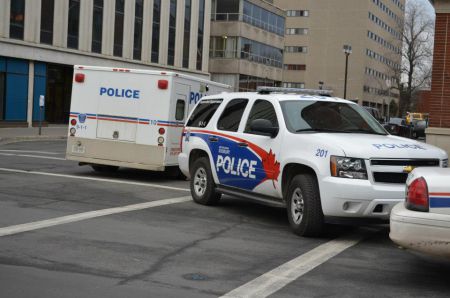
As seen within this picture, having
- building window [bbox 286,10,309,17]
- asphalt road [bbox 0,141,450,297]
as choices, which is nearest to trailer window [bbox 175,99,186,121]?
asphalt road [bbox 0,141,450,297]

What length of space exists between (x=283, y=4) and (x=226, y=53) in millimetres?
43149

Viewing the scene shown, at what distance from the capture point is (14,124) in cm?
3353

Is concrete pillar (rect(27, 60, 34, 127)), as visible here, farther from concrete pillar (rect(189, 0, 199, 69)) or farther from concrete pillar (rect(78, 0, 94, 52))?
concrete pillar (rect(189, 0, 199, 69))

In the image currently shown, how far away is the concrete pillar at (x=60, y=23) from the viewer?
3575cm

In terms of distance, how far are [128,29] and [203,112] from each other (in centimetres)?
3238

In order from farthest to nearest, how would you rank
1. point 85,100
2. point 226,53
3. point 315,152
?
point 226,53
point 85,100
point 315,152

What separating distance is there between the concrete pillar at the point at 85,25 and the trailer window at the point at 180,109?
2580 cm

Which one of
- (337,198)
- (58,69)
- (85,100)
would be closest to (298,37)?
(58,69)

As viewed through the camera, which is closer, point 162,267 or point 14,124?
point 162,267

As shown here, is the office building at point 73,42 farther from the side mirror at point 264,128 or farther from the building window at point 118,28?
the side mirror at point 264,128

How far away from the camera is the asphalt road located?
5656mm

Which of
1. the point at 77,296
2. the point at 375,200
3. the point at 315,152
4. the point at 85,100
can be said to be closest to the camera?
the point at 77,296

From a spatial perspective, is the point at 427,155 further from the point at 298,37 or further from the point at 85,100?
the point at 298,37

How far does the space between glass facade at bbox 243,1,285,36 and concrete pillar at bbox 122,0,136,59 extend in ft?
53.8
